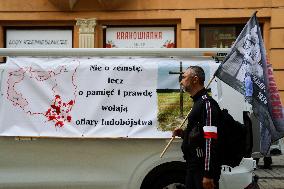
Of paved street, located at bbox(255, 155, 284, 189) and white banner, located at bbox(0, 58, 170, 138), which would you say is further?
paved street, located at bbox(255, 155, 284, 189)

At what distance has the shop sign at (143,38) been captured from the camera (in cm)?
1467

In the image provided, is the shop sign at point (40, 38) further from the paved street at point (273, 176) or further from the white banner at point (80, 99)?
the white banner at point (80, 99)

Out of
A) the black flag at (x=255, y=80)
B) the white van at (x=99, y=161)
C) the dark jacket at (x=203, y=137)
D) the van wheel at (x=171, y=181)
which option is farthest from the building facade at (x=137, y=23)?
the dark jacket at (x=203, y=137)

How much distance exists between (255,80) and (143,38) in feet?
30.7

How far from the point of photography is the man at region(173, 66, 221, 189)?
4656mm

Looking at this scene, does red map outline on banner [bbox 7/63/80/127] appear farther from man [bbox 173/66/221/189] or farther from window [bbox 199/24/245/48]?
window [bbox 199/24/245/48]

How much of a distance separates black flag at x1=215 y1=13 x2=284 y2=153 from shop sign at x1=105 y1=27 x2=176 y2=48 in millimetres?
9012

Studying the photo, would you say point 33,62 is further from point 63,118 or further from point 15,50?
point 63,118

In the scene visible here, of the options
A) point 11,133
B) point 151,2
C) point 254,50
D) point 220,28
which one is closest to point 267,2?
point 220,28

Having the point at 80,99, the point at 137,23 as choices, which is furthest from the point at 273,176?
the point at 137,23

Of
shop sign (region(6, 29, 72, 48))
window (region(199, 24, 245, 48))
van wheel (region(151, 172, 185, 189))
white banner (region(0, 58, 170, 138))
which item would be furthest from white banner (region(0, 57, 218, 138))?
shop sign (region(6, 29, 72, 48))

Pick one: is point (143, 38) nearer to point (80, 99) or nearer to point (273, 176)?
point (273, 176)

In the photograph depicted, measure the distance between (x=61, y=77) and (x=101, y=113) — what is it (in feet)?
2.14

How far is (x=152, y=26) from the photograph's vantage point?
48.4 ft
